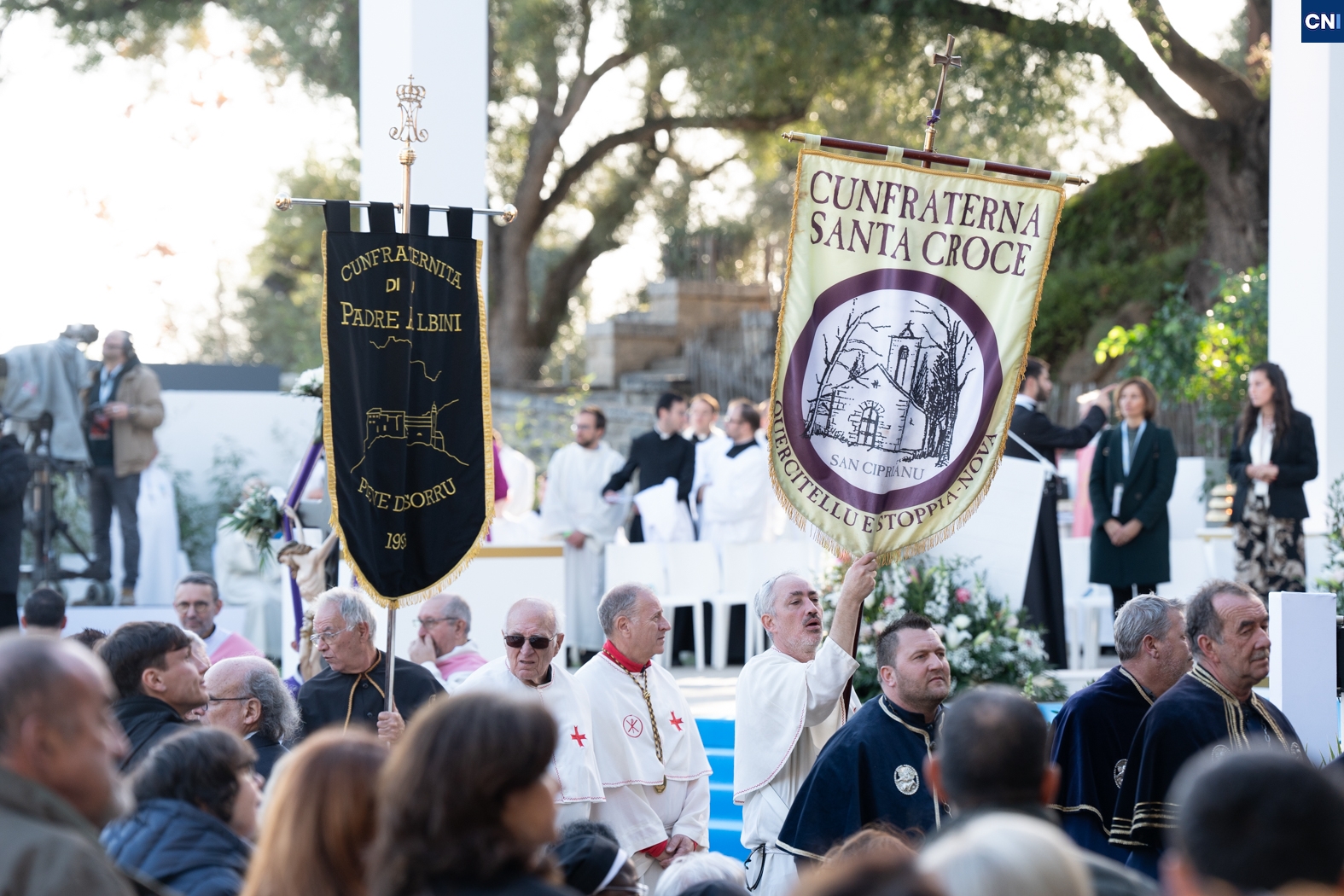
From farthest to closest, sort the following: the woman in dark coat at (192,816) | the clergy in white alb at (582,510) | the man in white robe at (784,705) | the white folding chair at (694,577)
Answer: the clergy in white alb at (582,510) → the white folding chair at (694,577) → the man in white robe at (784,705) → the woman in dark coat at (192,816)

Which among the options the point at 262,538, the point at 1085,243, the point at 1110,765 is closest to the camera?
the point at 1110,765

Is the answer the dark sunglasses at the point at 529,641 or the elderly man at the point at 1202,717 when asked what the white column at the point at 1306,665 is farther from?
the dark sunglasses at the point at 529,641

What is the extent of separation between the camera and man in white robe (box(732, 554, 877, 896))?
5.19 metres

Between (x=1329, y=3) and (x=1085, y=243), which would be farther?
(x=1085, y=243)

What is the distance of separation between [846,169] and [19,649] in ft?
11.8

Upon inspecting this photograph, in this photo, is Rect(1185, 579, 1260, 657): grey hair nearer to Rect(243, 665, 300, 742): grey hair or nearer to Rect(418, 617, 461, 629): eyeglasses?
Rect(243, 665, 300, 742): grey hair

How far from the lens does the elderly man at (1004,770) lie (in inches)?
111

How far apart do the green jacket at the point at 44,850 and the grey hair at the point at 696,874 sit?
1.34 m

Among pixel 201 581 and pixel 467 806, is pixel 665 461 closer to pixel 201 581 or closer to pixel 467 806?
pixel 201 581

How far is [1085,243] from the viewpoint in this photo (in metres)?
21.6

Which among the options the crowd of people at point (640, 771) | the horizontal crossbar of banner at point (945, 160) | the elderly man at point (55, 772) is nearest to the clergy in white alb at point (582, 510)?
the crowd of people at point (640, 771)

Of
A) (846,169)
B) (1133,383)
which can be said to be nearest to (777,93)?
(1133,383)

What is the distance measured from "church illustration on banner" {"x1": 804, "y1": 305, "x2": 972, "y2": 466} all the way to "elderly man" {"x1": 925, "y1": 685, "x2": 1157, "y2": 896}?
2.43 meters

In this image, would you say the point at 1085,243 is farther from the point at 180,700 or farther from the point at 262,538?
the point at 180,700
